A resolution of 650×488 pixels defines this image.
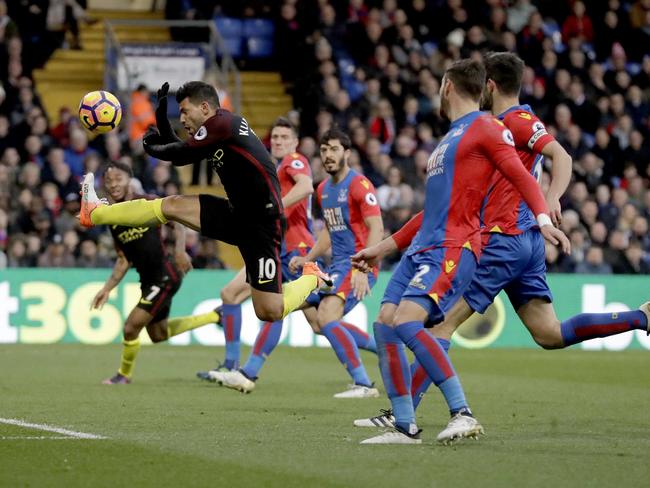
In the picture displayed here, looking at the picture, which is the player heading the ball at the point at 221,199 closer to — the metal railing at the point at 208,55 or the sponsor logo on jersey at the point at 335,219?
the sponsor logo on jersey at the point at 335,219

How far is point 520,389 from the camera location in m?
12.7

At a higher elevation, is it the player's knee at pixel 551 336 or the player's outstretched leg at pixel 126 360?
the player's knee at pixel 551 336

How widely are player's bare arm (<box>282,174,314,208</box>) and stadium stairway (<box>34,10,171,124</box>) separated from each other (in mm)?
12173

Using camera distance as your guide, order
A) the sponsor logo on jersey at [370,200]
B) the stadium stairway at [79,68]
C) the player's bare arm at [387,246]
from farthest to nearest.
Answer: the stadium stairway at [79,68] < the sponsor logo on jersey at [370,200] < the player's bare arm at [387,246]

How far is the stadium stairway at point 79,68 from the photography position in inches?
966

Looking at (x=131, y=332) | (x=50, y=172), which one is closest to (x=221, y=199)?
(x=131, y=332)

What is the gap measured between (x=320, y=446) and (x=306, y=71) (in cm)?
1643

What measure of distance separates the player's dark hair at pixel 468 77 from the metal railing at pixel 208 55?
15.3m

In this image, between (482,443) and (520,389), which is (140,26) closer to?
(520,389)

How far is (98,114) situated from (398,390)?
3.67 metres

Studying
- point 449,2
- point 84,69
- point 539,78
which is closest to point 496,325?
point 539,78

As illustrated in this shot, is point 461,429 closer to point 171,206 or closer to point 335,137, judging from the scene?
point 171,206

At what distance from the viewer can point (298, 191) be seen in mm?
12328

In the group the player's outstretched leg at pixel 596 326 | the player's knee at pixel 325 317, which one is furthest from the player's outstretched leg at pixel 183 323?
the player's outstretched leg at pixel 596 326
